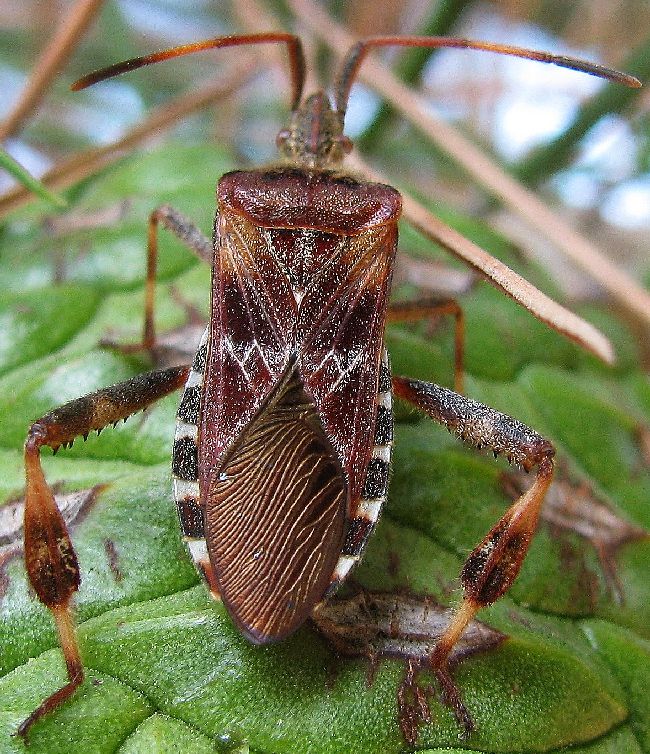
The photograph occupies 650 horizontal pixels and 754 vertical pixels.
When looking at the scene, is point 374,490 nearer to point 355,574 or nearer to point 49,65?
point 355,574

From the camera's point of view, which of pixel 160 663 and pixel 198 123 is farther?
pixel 198 123

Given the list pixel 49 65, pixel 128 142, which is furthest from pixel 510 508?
pixel 49 65

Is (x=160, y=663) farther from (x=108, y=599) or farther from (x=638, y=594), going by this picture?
(x=638, y=594)

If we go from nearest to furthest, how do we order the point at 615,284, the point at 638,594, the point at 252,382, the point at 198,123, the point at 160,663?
the point at 160,663 → the point at 252,382 → the point at 638,594 → the point at 615,284 → the point at 198,123

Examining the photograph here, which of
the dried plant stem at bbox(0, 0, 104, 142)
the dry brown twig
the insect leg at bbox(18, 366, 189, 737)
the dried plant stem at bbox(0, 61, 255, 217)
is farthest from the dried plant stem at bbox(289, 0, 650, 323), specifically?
the insect leg at bbox(18, 366, 189, 737)

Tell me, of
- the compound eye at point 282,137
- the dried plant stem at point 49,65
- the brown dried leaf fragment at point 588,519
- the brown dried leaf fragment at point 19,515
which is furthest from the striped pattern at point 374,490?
the dried plant stem at point 49,65

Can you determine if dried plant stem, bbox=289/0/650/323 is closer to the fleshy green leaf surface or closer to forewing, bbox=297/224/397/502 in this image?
the fleshy green leaf surface

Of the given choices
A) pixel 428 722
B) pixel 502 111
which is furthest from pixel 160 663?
pixel 502 111
